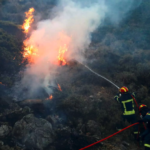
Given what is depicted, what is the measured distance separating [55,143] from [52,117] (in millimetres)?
1305

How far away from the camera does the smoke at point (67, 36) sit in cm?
994

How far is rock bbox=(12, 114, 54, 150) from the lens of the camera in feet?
18.8

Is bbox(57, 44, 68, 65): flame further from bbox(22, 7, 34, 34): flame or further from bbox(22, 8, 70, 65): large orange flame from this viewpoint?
bbox(22, 7, 34, 34): flame

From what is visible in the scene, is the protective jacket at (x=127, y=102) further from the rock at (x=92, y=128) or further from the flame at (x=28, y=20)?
the flame at (x=28, y=20)

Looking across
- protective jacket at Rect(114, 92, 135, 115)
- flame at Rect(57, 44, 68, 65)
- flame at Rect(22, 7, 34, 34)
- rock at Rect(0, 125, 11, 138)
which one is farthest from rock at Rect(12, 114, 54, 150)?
flame at Rect(22, 7, 34, 34)

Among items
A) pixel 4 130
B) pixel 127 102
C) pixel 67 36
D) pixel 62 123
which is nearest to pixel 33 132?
pixel 4 130

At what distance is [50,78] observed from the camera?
9711 mm

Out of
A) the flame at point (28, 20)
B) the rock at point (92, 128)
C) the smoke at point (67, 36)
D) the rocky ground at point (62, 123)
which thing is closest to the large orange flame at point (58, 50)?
the smoke at point (67, 36)

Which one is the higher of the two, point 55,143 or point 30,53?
point 30,53

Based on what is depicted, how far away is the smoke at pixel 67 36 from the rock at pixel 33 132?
2.34 metres

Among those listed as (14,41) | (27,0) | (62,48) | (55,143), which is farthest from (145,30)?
(27,0)

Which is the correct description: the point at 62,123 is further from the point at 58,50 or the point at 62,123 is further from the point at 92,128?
the point at 58,50

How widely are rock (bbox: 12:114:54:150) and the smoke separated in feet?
7.67

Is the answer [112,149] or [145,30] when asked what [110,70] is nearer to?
[112,149]
